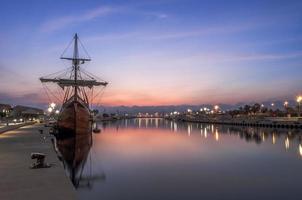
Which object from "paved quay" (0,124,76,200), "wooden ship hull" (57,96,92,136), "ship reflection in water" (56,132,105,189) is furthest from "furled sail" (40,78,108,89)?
"paved quay" (0,124,76,200)

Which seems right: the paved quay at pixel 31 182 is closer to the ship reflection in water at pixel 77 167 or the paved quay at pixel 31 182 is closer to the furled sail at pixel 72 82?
the ship reflection in water at pixel 77 167

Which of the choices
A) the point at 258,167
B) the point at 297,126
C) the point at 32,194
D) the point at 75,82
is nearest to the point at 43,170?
the point at 32,194

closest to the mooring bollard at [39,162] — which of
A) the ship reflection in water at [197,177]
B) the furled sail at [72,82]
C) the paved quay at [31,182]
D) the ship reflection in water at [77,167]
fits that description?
the paved quay at [31,182]

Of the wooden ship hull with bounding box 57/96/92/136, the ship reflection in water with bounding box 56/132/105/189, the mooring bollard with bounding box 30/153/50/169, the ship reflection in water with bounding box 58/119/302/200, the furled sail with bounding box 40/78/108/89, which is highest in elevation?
the furled sail with bounding box 40/78/108/89

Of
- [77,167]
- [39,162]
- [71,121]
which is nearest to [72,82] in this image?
[71,121]

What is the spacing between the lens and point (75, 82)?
2564 inches

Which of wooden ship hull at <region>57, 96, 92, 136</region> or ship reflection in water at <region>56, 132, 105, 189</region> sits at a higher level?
wooden ship hull at <region>57, 96, 92, 136</region>

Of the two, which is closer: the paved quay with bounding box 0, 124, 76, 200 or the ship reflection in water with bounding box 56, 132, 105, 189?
the paved quay with bounding box 0, 124, 76, 200

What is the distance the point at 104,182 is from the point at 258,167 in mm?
13032

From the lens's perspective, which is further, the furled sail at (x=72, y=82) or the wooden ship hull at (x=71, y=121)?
the furled sail at (x=72, y=82)

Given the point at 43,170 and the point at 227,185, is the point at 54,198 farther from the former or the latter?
the point at 227,185

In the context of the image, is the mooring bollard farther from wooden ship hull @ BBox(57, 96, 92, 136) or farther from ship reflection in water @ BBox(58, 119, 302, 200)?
wooden ship hull @ BBox(57, 96, 92, 136)

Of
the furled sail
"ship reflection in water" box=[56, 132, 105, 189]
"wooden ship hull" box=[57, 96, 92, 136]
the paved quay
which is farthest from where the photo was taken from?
the furled sail

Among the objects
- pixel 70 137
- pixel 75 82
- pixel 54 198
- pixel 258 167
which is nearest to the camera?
pixel 54 198
